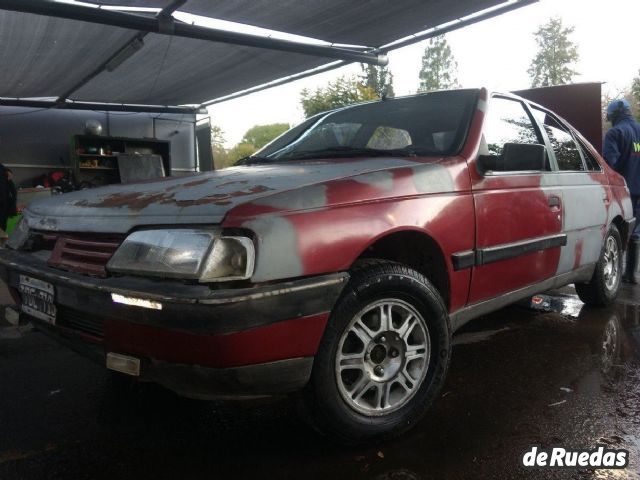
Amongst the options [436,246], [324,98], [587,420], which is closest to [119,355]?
[436,246]

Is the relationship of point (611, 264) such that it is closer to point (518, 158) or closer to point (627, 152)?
point (627, 152)

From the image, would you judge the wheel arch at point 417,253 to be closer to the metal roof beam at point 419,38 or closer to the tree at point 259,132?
the metal roof beam at point 419,38

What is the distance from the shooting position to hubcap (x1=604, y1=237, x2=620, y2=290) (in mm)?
4070

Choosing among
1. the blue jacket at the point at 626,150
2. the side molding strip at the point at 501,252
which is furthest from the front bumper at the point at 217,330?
the blue jacket at the point at 626,150

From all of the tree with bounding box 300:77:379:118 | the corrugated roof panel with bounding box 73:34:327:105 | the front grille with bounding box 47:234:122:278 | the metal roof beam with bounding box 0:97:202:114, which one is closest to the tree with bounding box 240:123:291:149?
the tree with bounding box 300:77:379:118

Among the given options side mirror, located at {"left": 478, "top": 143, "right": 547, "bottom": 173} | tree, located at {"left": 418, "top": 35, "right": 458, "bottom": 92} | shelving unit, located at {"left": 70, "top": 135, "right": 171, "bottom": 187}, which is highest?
tree, located at {"left": 418, "top": 35, "right": 458, "bottom": 92}

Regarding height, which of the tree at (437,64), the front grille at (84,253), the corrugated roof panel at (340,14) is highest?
the tree at (437,64)

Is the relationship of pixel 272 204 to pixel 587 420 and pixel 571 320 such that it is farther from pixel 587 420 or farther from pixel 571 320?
pixel 571 320

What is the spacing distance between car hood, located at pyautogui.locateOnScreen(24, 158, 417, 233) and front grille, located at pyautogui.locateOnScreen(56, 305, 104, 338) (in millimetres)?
330

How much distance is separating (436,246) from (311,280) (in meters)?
0.77

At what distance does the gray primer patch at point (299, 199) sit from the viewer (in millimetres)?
1712

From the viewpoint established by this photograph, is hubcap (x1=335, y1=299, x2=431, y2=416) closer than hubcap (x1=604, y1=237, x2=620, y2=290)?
Yes

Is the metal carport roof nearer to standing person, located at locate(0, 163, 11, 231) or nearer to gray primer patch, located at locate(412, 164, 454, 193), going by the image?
standing person, located at locate(0, 163, 11, 231)
